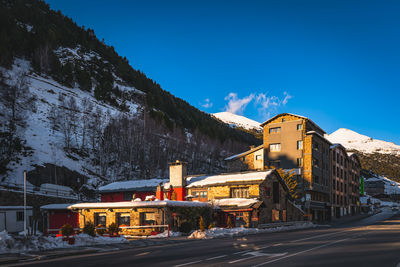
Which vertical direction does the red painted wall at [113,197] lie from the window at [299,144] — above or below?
below

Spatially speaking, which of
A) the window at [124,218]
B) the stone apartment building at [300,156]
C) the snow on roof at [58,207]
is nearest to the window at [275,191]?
the window at [124,218]

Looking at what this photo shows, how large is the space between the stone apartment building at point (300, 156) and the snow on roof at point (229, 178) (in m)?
25.6

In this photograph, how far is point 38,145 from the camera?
221 ft

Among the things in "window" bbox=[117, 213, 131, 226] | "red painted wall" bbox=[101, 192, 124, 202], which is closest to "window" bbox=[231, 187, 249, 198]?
"window" bbox=[117, 213, 131, 226]

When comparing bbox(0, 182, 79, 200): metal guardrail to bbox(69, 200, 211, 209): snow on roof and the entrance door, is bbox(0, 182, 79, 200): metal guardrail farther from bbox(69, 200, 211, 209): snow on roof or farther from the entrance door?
bbox(69, 200, 211, 209): snow on roof

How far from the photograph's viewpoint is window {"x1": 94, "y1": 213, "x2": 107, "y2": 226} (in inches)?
1478

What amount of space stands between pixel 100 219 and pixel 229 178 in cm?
1630

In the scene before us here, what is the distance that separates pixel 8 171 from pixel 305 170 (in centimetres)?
5092

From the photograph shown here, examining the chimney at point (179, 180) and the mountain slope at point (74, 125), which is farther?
the mountain slope at point (74, 125)

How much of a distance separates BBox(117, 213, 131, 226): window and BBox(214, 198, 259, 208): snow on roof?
→ 11309mm

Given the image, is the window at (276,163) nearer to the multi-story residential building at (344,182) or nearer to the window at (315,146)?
the window at (315,146)

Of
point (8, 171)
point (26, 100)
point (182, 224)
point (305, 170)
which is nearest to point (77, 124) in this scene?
point (26, 100)

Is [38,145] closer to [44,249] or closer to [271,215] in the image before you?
[271,215]

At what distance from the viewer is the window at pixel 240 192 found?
43.9 m
